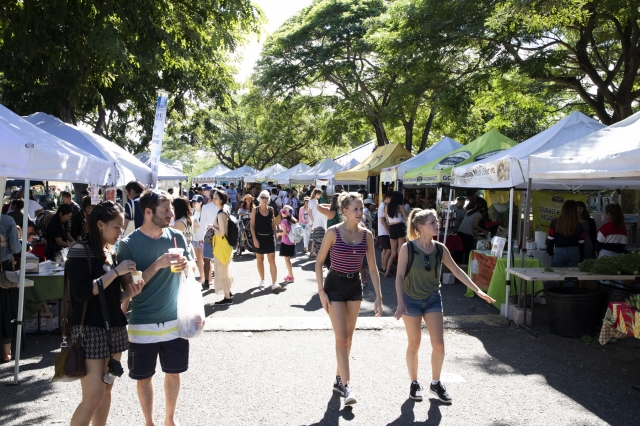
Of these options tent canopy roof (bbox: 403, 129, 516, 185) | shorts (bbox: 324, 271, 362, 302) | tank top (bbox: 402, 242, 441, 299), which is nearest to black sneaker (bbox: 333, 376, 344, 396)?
shorts (bbox: 324, 271, 362, 302)

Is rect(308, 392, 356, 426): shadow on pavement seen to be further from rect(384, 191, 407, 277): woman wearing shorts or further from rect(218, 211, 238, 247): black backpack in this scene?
rect(384, 191, 407, 277): woman wearing shorts

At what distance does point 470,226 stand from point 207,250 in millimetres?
5750

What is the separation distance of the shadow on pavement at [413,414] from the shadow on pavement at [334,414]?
1.22 feet

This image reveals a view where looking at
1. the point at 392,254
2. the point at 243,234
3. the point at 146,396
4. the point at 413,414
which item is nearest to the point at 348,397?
the point at 413,414

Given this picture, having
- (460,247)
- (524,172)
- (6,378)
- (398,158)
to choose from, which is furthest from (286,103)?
(6,378)

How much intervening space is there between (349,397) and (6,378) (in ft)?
10.9

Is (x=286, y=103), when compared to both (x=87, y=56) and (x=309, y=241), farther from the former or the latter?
(x=87, y=56)

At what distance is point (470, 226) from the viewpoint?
12055 mm

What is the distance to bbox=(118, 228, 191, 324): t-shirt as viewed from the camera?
3.61 metres

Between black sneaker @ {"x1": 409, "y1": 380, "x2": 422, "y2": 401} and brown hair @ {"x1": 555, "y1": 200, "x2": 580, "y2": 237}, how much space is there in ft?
14.6

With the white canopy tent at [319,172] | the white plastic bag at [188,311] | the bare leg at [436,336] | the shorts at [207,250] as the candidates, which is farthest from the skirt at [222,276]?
the white canopy tent at [319,172]

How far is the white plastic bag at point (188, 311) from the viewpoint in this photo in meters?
3.62

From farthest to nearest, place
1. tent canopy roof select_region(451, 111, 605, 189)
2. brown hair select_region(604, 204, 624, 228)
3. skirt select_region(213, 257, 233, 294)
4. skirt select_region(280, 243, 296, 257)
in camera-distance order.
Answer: skirt select_region(280, 243, 296, 257) → skirt select_region(213, 257, 233, 294) → brown hair select_region(604, 204, 624, 228) → tent canopy roof select_region(451, 111, 605, 189)

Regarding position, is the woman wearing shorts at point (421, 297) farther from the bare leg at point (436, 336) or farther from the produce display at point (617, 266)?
the produce display at point (617, 266)
